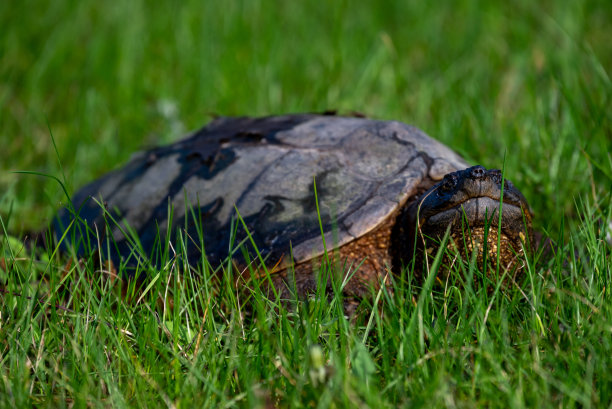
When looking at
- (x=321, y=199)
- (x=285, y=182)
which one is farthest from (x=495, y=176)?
(x=285, y=182)

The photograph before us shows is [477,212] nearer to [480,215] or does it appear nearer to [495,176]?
[480,215]

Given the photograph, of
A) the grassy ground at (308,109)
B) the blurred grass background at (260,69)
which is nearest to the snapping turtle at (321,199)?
the grassy ground at (308,109)

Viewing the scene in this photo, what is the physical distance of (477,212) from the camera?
1.97 m

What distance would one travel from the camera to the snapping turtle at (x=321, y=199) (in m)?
2.02

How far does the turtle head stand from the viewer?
6.37ft

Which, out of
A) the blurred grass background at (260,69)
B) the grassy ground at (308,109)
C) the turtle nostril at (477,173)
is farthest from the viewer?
the blurred grass background at (260,69)

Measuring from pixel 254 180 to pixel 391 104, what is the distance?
A: 6.46ft

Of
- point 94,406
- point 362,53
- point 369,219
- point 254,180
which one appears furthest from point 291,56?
point 94,406

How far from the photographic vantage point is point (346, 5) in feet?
19.4

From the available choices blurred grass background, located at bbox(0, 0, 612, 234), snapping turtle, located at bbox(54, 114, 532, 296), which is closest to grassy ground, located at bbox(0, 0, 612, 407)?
blurred grass background, located at bbox(0, 0, 612, 234)

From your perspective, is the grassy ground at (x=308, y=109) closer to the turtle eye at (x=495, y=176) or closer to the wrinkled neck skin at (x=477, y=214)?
the wrinkled neck skin at (x=477, y=214)

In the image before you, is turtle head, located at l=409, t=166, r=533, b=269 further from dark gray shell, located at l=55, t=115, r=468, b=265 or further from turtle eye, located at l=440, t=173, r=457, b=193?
dark gray shell, located at l=55, t=115, r=468, b=265

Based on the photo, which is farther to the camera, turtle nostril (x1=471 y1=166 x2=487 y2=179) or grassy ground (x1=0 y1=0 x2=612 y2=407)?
turtle nostril (x1=471 y1=166 x2=487 y2=179)

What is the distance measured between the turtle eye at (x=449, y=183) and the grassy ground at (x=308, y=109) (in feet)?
1.07
